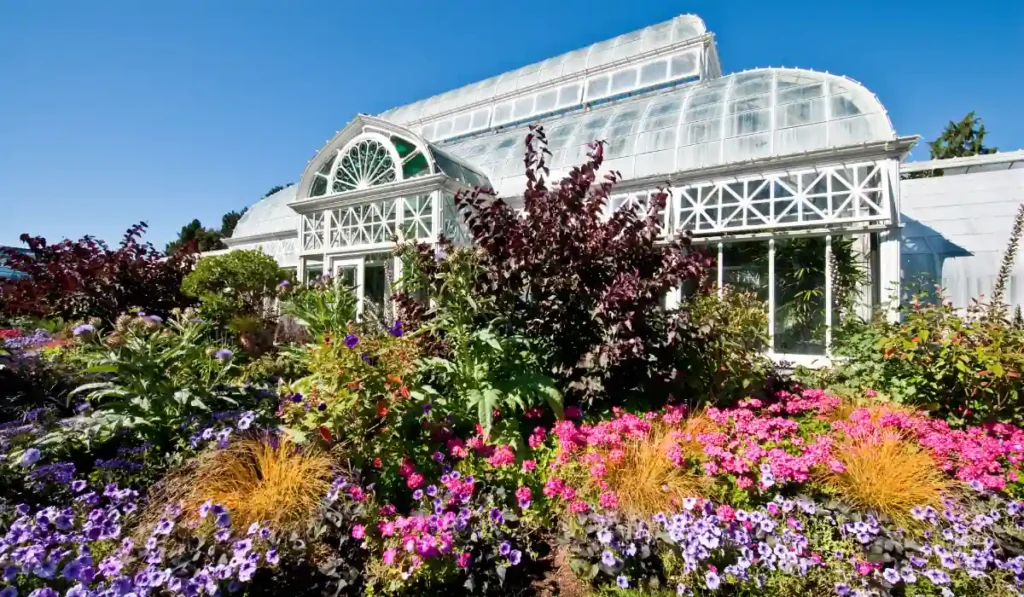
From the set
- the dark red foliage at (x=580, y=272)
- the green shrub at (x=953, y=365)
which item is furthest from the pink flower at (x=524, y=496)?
the green shrub at (x=953, y=365)

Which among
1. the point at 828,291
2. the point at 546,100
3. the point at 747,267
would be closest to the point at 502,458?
the point at 828,291

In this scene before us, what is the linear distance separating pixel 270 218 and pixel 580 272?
1593 cm

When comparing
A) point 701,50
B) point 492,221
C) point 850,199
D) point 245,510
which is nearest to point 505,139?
point 701,50

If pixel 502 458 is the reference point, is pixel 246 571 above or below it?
below

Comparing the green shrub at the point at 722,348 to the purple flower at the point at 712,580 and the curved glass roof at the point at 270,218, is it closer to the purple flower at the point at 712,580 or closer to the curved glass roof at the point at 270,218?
the purple flower at the point at 712,580

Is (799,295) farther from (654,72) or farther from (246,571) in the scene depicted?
(654,72)

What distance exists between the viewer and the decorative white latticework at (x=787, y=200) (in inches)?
274

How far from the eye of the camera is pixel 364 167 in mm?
11094

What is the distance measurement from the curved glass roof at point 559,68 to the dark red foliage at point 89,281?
10.6 meters

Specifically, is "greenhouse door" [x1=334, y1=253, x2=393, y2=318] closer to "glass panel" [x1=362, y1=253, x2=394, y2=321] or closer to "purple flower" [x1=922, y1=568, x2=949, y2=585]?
"glass panel" [x1=362, y1=253, x2=394, y2=321]

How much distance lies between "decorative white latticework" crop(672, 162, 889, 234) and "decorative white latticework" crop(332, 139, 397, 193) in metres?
6.59

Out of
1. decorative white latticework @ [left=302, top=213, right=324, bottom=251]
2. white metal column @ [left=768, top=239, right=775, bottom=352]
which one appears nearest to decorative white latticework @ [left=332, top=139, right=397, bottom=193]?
decorative white latticework @ [left=302, top=213, right=324, bottom=251]


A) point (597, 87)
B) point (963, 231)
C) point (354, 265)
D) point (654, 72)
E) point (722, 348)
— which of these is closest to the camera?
point (722, 348)

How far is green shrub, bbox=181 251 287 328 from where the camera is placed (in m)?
7.64
